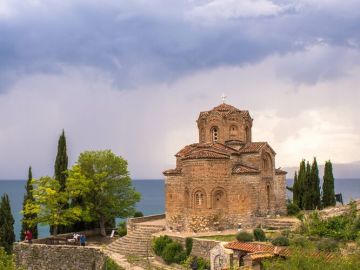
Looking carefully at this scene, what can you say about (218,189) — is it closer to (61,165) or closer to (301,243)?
(301,243)

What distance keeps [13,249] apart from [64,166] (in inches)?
305

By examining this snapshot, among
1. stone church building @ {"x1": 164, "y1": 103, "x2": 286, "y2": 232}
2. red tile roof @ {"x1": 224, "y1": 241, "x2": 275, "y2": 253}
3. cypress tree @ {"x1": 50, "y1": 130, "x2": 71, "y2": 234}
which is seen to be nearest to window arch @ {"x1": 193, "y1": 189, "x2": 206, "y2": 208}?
stone church building @ {"x1": 164, "y1": 103, "x2": 286, "y2": 232}

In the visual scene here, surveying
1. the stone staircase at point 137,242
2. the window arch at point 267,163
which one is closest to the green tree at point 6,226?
the stone staircase at point 137,242

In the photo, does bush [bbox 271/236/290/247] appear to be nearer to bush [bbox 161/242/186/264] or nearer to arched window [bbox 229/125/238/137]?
bush [bbox 161/242/186/264]

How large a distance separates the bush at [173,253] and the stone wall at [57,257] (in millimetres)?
4476

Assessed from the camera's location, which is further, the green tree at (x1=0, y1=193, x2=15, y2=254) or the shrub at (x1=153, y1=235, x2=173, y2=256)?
the green tree at (x1=0, y1=193, x2=15, y2=254)

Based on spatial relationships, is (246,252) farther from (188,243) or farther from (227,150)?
(227,150)

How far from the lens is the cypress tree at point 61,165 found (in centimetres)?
3828

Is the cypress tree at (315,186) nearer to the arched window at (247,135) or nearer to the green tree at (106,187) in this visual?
the arched window at (247,135)

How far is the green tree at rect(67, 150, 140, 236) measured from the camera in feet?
124

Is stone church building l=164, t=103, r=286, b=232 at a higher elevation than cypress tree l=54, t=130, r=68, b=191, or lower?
lower

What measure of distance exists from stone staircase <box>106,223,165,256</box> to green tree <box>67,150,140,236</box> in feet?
13.3

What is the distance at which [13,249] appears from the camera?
1329 inches

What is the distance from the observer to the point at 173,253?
28.2m
